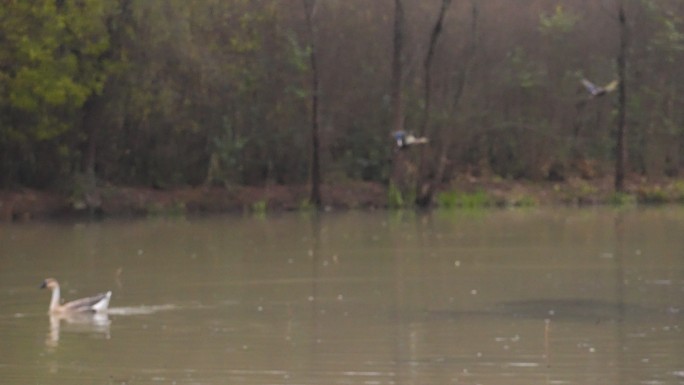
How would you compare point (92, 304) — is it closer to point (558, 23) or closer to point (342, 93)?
point (342, 93)

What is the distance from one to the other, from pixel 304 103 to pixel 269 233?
13.4 m

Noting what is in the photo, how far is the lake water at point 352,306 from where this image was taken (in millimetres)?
13977

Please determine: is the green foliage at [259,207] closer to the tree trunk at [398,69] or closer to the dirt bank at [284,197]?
the dirt bank at [284,197]

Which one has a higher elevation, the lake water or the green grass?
the lake water

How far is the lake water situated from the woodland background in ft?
29.0

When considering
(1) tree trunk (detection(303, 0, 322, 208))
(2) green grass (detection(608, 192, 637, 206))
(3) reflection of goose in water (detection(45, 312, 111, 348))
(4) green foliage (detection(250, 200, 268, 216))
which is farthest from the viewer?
(2) green grass (detection(608, 192, 637, 206))

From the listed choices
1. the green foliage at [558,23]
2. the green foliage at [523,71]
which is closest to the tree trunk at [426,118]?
the green foliage at [523,71]

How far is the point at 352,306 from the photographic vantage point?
19.1 meters

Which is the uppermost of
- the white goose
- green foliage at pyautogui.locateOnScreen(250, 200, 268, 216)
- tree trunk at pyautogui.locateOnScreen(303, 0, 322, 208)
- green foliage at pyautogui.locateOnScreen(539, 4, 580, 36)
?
green foliage at pyautogui.locateOnScreen(539, 4, 580, 36)

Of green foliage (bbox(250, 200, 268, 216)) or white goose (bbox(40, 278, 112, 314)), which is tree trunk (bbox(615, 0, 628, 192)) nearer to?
green foliage (bbox(250, 200, 268, 216))

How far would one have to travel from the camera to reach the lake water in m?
14.0

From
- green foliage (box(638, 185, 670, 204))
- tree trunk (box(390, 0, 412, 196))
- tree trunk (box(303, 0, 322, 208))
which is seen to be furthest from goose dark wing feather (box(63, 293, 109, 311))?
green foliage (box(638, 185, 670, 204))

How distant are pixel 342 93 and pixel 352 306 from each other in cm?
2833

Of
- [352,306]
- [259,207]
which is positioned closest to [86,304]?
[352,306]
